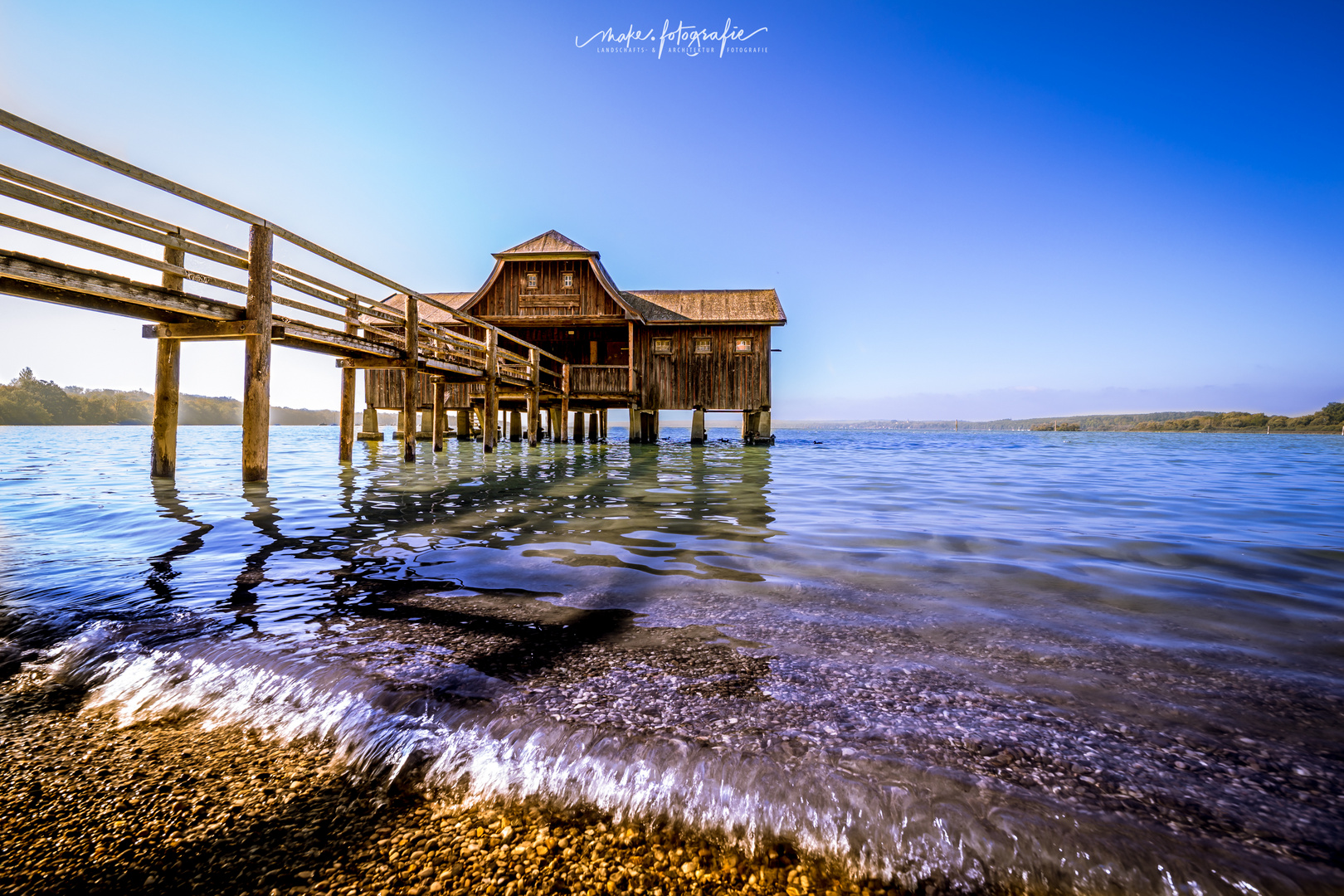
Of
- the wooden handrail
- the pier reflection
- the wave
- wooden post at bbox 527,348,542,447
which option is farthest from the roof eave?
the wave

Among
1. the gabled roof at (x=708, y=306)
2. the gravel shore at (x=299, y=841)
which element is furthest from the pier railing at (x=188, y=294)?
the gabled roof at (x=708, y=306)

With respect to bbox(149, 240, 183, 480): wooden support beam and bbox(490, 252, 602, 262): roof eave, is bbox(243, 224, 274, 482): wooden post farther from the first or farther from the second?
bbox(490, 252, 602, 262): roof eave

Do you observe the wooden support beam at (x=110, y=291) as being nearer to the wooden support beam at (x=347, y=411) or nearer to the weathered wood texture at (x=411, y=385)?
the weathered wood texture at (x=411, y=385)

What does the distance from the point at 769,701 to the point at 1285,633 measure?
2.98 metres

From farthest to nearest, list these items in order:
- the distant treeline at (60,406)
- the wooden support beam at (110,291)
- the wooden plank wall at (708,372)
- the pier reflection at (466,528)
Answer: the distant treeline at (60,406) < the wooden plank wall at (708,372) < the wooden support beam at (110,291) < the pier reflection at (466,528)

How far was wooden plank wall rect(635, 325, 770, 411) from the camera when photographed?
21469 millimetres

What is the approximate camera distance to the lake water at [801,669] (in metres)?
1.47

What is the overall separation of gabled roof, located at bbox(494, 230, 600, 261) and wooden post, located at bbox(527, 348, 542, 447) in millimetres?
3511

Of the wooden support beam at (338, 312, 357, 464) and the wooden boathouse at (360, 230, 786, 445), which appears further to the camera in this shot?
the wooden boathouse at (360, 230, 786, 445)

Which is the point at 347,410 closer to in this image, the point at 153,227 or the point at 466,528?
the point at 153,227

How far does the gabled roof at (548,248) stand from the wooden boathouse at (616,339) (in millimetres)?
37

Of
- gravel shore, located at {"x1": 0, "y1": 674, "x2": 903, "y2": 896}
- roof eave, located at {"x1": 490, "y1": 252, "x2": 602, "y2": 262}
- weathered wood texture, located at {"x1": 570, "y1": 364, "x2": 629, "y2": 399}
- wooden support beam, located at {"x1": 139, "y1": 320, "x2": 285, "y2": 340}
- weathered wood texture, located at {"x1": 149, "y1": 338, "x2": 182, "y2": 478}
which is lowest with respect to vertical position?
gravel shore, located at {"x1": 0, "y1": 674, "x2": 903, "y2": 896}

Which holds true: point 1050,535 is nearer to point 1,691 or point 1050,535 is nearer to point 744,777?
point 744,777

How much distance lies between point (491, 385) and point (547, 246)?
7.20 metres
